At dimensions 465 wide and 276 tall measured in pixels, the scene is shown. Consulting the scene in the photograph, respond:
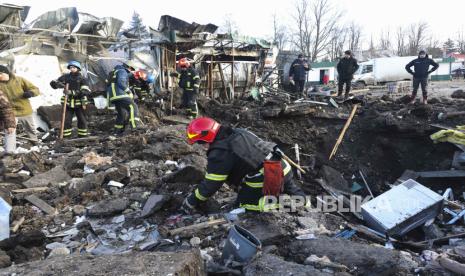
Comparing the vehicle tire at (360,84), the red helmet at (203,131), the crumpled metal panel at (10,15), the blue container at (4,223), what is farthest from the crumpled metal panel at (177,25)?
the vehicle tire at (360,84)

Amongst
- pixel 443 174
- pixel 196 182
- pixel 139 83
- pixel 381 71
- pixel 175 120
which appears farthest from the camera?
pixel 381 71

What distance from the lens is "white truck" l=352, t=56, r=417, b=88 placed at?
26941 mm

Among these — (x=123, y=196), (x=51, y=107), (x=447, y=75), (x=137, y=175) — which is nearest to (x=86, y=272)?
(x=123, y=196)

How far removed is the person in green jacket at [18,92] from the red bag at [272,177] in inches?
200

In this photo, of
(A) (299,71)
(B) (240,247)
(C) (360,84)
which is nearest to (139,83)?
(A) (299,71)

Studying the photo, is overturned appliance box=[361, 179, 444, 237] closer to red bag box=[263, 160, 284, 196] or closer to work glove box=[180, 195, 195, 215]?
red bag box=[263, 160, 284, 196]

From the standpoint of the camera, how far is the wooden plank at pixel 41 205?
15.0 feet

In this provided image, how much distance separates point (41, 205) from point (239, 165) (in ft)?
8.28

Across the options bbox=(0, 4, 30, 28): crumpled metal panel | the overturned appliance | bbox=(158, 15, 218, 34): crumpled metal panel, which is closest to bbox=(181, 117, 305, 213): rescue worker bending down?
the overturned appliance

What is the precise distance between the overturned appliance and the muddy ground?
0.29 m

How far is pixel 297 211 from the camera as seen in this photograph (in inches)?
176

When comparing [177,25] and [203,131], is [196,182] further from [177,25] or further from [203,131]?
[177,25]

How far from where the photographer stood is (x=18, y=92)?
6.91 metres

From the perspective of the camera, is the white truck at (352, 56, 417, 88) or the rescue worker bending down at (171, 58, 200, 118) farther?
the white truck at (352, 56, 417, 88)
